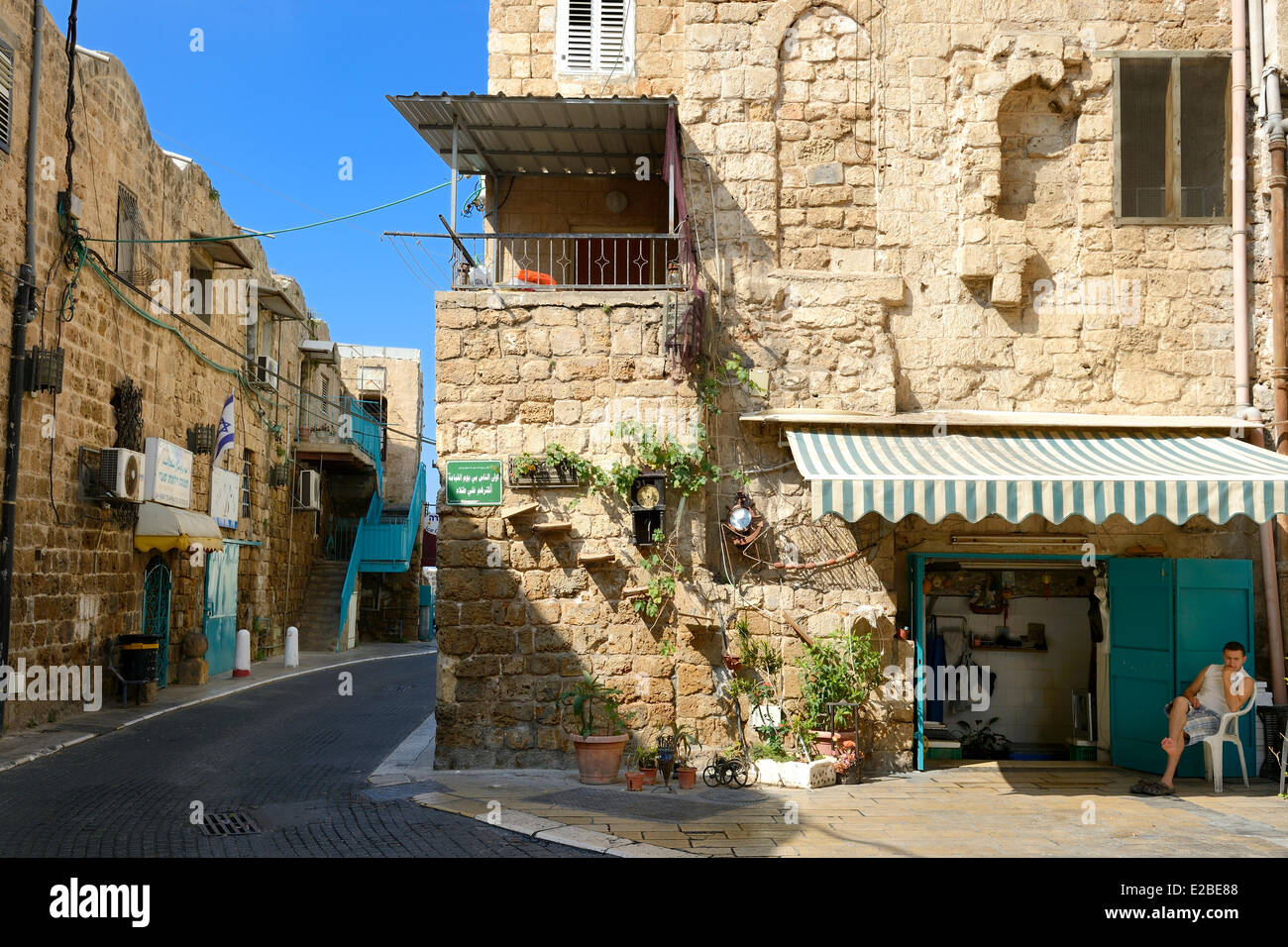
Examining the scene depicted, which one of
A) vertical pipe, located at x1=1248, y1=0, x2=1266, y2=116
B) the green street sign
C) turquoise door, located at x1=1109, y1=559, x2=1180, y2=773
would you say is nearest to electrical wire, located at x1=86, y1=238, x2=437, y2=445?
the green street sign

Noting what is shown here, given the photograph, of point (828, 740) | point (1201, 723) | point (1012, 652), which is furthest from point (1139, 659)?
point (828, 740)

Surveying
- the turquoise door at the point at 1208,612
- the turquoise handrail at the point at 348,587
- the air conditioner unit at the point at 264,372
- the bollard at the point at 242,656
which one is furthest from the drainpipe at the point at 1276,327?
the turquoise handrail at the point at 348,587

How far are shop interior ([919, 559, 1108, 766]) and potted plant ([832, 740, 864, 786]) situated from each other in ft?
10.8

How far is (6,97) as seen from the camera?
36.8 ft

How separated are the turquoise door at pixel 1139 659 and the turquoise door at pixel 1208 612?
0.30 ft

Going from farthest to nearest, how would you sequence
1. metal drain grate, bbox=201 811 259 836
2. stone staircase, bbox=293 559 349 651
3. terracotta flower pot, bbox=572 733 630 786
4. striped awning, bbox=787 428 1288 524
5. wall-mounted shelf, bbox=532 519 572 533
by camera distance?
1. stone staircase, bbox=293 559 349 651
2. wall-mounted shelf, bbox=532 519 572 533
3. terracotta flower pot, bbox=572 733 630 786
4. striped awning, bbox=787 428 1288 524
5. metal drain grate, bbox=201 811 259 836

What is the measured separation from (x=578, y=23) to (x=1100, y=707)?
859 centimetres

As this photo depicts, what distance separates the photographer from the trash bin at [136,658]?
13.6 metres

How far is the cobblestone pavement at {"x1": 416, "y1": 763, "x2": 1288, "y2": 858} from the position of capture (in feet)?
22.2

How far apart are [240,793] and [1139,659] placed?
26.0 ft

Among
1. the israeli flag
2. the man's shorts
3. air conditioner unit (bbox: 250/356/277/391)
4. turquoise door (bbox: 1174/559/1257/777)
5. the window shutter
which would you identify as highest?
the window shutter

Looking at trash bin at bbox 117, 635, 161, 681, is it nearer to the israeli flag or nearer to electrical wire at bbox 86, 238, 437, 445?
electrical wire at bbox 86, 238, 437, 445

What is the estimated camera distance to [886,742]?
31.0 feet

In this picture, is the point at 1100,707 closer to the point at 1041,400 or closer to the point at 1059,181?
the point at 1041,400
